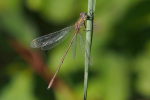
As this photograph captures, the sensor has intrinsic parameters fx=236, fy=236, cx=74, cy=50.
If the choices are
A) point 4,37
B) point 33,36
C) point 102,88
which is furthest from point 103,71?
point 4,37

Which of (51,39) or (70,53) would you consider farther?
(70,53)

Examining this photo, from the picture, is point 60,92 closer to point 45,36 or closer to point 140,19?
point 45,36

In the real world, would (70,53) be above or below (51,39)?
below
